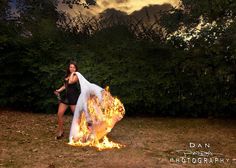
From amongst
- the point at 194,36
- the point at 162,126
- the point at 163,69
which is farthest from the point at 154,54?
the point at 162,126

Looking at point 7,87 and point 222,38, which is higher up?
point 222,38

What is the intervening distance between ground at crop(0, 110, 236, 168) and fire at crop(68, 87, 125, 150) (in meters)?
0.26

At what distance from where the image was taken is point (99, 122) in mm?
9945

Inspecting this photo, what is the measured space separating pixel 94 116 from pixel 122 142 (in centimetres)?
140

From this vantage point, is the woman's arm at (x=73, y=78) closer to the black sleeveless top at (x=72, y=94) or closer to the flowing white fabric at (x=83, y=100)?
the black sleeveless top at (x=72, y=94)

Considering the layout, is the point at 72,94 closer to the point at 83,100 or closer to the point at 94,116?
the point at 83,100

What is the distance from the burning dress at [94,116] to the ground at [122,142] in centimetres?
31

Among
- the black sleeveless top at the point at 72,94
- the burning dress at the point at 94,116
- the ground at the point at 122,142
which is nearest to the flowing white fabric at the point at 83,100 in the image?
the burning dress at the point at 94,116

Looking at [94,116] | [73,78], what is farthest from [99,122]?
[73,78]

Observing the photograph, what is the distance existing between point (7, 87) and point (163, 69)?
589 centimetres

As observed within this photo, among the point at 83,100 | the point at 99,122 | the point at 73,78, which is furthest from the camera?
the point at 73,78

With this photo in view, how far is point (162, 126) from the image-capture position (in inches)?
Answer: 545

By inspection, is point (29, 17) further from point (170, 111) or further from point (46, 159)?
point (46, 159)

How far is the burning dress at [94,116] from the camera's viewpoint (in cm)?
999
